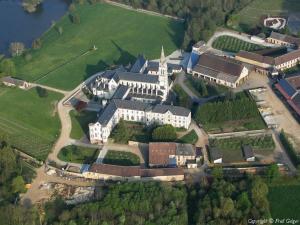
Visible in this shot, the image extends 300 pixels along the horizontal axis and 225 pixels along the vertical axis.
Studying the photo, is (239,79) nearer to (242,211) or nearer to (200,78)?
(200,78)

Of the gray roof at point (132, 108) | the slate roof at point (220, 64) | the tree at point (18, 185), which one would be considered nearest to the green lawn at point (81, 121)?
the gray roof at point (132, 108)

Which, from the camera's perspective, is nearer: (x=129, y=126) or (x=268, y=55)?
(x=129, y=126)

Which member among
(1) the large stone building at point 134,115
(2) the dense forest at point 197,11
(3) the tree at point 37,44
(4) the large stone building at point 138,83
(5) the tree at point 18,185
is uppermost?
(2) the dense forest at point 197,11

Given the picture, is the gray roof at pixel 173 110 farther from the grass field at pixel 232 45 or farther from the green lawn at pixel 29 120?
the grass field at pixel 232 45

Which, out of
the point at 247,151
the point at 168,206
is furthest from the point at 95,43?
the point at 168,206

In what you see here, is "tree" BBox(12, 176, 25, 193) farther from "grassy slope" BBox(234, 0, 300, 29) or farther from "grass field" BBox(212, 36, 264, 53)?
"grassy slope" BBox(234, 0, 300, 29)

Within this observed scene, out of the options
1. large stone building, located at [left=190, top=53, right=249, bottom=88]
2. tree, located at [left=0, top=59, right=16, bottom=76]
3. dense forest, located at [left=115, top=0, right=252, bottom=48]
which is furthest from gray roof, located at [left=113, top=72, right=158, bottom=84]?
tree, located at [left=0, top=59, right=16, bottom=76]

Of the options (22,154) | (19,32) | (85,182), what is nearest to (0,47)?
(19,32)
